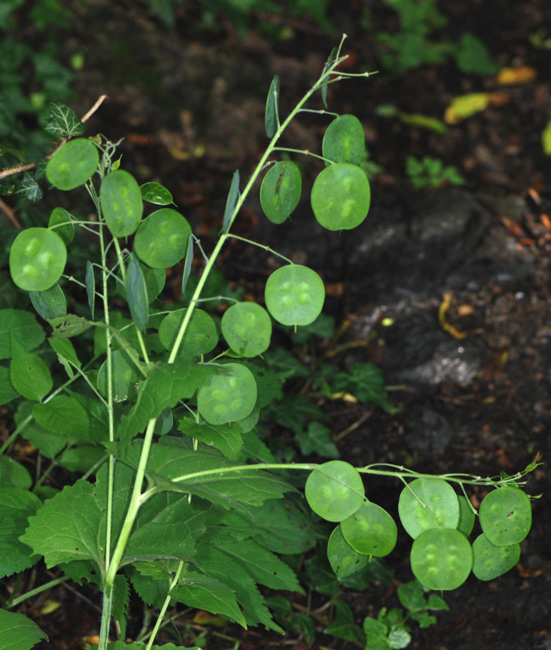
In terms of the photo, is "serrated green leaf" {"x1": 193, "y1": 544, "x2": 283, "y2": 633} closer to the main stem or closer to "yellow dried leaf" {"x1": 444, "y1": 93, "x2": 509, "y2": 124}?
the main stem

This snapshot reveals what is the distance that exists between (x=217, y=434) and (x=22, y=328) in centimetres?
79

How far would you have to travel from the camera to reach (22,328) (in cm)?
196

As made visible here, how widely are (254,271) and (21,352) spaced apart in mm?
1660

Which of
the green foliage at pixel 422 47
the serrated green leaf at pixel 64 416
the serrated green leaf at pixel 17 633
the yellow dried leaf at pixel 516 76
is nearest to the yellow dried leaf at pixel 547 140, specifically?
the yellow dried leaf at pixel 516 76

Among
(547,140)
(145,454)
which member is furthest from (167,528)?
(547,140)

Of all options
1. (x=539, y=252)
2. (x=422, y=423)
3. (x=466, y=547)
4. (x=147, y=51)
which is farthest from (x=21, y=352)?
(x=147, y=51)

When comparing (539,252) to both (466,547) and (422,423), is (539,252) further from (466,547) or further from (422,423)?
(466,547)

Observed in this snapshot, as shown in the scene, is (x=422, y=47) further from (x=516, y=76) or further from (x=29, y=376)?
(x=29, y=376)

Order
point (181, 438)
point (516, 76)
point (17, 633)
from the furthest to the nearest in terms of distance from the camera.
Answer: point (516, 76) < point (181, 438) < point (17, 633)

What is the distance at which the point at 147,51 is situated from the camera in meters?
4.20

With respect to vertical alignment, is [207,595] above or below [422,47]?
above

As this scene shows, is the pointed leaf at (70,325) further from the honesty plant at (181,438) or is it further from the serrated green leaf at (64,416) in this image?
the serrated green leaf at (64,416)

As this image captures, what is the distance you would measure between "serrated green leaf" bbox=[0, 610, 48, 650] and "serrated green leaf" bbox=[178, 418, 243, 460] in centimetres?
56

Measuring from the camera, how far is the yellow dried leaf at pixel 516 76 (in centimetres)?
474
